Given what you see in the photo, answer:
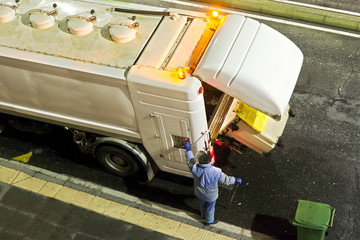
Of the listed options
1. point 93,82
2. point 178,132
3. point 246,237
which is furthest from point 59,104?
point 246,237

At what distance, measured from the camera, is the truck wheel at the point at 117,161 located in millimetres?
6595

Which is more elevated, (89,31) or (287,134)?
(89,31)

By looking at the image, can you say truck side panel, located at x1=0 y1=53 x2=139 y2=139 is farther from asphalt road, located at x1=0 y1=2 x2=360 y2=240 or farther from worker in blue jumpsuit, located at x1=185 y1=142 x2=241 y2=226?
asphalt road, located at x1=0 y1=2 x2=360 y2=240

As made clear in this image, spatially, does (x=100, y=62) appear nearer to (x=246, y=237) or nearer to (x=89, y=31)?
(x=89, y=31)

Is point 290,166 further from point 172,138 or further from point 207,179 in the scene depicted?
point 172,138

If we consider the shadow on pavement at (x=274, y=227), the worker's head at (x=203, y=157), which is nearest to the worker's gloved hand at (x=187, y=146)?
the worker's head at (x=203, y=157)

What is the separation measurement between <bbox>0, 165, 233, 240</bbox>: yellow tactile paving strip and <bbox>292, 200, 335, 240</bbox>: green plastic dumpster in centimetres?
105

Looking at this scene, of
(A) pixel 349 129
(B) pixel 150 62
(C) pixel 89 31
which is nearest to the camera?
(B) pixel 150 62

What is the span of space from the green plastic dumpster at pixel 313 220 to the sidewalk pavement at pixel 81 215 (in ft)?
2.30

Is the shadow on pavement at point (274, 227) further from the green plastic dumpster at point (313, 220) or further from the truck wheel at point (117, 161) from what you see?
the truck wheel at point (117, 161)

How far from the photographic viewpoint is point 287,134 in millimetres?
7566

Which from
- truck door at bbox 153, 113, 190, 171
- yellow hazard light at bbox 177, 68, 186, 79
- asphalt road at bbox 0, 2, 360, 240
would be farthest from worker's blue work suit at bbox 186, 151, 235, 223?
yellow hazard light at bbox 177, 68, 186, 79

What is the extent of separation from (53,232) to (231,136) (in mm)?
2962

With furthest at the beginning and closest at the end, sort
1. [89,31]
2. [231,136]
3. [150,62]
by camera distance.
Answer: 1. [231,136]
2. [89,31]
3. [150,62]
